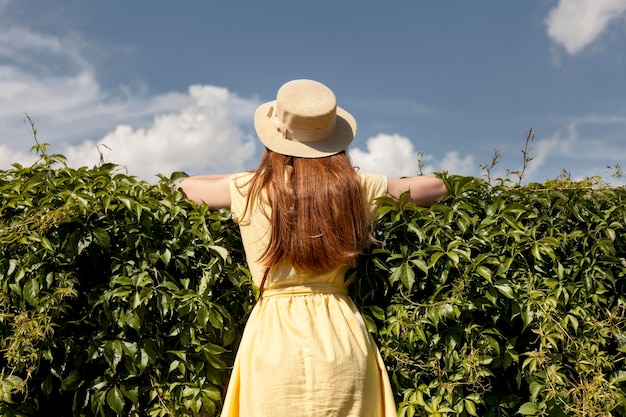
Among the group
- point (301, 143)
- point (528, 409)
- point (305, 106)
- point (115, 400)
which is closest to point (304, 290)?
point (301, 143)

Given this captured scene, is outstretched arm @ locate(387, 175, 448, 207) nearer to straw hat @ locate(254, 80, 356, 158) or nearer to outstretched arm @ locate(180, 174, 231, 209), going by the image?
straw hat @ locate(254, 80, 356, 158)

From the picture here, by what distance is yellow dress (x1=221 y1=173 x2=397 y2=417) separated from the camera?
87.3 inches

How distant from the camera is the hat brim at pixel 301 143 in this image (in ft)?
7.94

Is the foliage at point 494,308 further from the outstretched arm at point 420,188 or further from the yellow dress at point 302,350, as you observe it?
the yellow dress at point 302,350

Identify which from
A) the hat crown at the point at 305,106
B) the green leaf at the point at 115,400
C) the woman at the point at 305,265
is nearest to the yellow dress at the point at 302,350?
the woman at the point at 305,265

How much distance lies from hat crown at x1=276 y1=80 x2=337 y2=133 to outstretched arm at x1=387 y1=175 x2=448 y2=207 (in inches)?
14.7

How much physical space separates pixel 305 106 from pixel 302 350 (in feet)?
3.08

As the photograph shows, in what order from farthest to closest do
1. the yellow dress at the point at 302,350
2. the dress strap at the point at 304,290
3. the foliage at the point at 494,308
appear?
the foliage at the point at 494,308 < the dress strap at the point at 304,290 < the yellow dress at the point at 302,350

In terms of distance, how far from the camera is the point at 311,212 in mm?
2293

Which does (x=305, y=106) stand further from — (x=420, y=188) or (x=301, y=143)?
(x=420, y=188)

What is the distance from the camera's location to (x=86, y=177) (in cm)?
268

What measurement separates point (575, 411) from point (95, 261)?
209 cm

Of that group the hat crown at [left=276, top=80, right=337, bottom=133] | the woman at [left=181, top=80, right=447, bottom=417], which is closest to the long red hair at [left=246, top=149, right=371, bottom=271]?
the woman at [left=181, top=80, right=447, bottom=417]

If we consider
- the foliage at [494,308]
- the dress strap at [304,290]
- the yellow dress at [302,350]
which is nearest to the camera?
the yellow dress at [302,350]
